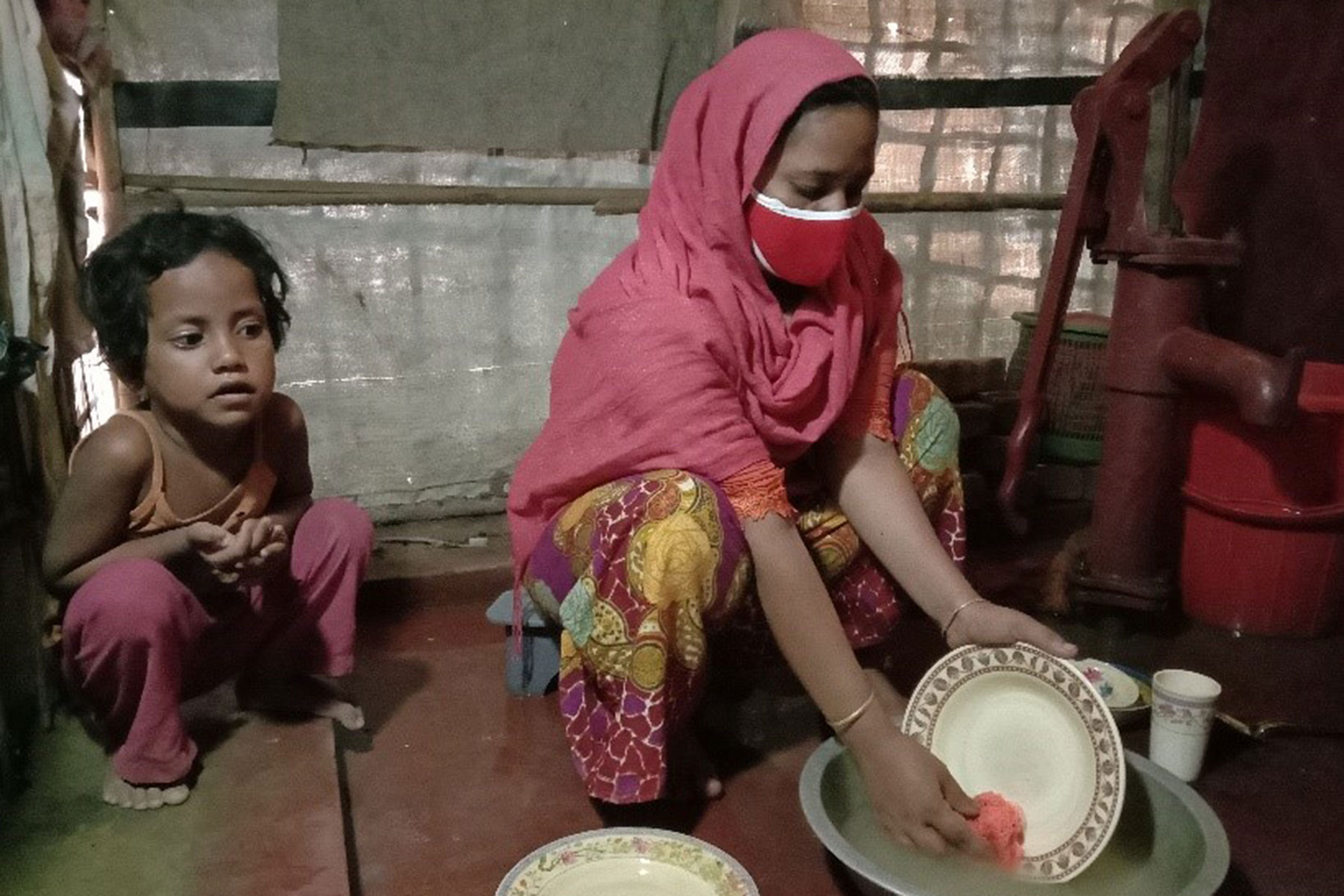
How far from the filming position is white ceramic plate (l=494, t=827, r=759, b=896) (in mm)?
1469

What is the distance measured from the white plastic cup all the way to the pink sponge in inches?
18.0

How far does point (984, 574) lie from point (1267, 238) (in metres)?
1.14

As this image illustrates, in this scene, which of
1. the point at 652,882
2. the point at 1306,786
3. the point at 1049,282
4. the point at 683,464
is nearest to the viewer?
the point at 652,882

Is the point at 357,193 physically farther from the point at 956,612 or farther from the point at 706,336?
the point at 956,612

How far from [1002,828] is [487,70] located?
2.10 m

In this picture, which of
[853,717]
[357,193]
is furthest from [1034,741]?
[357,193]

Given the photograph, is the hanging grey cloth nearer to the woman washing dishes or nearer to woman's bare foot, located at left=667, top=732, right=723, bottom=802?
the woman washing dishes

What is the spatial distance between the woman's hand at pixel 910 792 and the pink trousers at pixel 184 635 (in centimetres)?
95

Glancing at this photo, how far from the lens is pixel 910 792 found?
1449mm

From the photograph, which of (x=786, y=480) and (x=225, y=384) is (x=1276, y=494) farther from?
(x=225, y=384)

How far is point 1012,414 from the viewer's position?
315 centimetres

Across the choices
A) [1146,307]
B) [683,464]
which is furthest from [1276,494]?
[683,464]

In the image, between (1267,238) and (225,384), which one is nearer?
(225,384)

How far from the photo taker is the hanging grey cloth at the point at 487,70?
2602 millimetres
